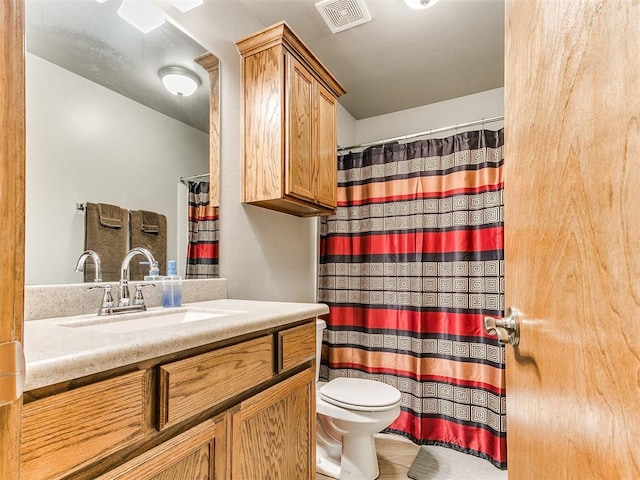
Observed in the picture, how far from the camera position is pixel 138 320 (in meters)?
1.15

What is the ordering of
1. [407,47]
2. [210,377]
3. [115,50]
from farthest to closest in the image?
[407,47], [115,50], [210,377]

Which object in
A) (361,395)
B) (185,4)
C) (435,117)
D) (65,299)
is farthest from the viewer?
(435,117)

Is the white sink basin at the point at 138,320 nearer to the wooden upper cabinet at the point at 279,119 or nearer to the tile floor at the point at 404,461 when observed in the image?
the wooden upper cabinet at the point at 279,119

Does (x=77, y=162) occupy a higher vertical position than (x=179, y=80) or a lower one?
lower

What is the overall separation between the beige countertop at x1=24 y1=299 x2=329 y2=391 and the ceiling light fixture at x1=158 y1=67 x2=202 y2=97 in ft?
3.24

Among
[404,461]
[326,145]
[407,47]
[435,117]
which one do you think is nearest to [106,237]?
[326,145]

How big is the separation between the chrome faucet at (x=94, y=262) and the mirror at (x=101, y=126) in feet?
0.05

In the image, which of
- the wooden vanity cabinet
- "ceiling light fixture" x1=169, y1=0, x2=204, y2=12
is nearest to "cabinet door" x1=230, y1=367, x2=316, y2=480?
the wooden vanity cabinet

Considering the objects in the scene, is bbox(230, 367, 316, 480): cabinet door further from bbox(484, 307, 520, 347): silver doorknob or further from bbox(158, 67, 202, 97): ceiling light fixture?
bbox(158, 67, 202, 97): ceiling light fixture

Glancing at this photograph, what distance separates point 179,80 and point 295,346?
124 cm

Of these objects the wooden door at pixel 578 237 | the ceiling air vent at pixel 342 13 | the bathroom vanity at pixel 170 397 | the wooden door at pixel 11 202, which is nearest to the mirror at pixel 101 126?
the bathroom vanity at pixel 170 397

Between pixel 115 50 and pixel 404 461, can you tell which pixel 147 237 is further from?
pixel 404 461

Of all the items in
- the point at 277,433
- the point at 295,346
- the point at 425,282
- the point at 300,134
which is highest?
the point at 300,134

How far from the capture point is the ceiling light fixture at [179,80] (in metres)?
1.49
